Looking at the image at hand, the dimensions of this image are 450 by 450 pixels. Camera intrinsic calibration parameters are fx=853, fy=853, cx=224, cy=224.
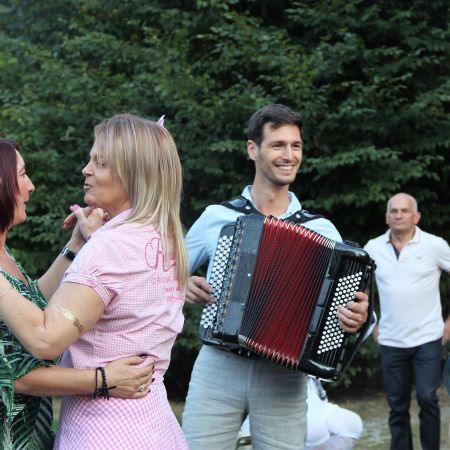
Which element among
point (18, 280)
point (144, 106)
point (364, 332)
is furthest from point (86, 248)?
point (144, 106)

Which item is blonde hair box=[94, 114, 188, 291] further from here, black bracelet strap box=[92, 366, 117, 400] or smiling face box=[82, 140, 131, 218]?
black bracelet strap box=[92, 366, 117, 400]

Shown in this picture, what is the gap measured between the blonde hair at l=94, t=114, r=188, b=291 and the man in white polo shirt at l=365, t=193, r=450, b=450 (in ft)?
13.5

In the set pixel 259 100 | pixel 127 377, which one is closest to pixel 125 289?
pixel 127 377

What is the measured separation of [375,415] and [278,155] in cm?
513

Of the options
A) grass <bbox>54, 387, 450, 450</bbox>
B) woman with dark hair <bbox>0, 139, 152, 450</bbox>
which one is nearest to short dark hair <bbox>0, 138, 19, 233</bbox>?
woman with dark hair <bbox>0, 139, 152, 450</bbox>

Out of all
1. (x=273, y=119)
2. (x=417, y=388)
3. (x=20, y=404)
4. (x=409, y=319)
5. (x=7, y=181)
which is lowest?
(x=417, y=388)

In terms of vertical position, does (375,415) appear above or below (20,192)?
below

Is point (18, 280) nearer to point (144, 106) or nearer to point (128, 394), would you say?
point (128, 394)

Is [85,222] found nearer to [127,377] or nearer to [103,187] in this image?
[103,187]

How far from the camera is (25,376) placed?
89.1 inches

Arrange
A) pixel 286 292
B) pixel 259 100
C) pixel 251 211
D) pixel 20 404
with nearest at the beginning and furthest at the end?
pixel 20 404, pixel 286 292, pixel 251 211, pixel 259 100

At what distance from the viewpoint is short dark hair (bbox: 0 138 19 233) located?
247 centimetres

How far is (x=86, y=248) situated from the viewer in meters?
2.31

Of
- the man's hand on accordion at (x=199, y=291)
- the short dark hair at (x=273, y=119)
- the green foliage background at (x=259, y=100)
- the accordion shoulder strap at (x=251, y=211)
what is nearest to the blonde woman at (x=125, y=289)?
the man's hand on accordion at (x=199, y=291)
